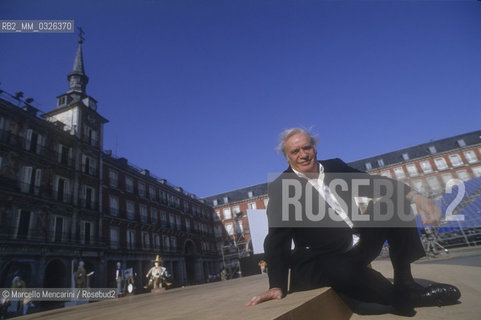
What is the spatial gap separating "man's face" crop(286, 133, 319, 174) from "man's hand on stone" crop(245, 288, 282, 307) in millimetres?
849

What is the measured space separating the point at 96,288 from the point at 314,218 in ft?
67.8

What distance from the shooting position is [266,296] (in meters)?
1.40

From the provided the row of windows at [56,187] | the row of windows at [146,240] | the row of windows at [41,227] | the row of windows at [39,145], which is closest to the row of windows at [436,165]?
the row of windows at [146,240]

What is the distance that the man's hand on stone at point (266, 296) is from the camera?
1.37m

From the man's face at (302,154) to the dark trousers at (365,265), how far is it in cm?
58

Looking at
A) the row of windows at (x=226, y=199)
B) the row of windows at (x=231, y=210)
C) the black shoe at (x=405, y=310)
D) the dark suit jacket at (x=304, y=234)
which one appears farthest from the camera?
the row of windows at (x=226, y=199)

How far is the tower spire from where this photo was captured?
78.1 ft

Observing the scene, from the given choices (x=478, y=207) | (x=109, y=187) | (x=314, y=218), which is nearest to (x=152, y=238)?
(x=109, y=187)

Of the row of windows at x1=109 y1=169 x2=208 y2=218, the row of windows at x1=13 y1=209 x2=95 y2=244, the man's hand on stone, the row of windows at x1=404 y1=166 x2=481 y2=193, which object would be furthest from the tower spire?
the row of windows at x1=404 y1=166 x2=481 y2=193

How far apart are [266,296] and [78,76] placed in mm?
28732

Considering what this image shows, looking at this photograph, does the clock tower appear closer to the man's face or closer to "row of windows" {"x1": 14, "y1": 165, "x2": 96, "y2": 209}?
"row of windows" {"x1": 14, "y1": 165, "x2": 96, "y2": 209}

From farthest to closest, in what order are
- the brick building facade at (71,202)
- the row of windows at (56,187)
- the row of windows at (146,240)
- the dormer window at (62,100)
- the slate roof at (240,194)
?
the slate roof at (240,194) < the dormer window at (62,100) < the row of windows at (146,240) < the row of windows at (56,187) < the brick building facade at (71,202)

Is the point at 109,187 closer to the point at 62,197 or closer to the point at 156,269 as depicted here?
the point at 62,197

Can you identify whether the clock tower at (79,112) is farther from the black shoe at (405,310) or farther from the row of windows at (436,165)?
the row of windows at (436,165)
